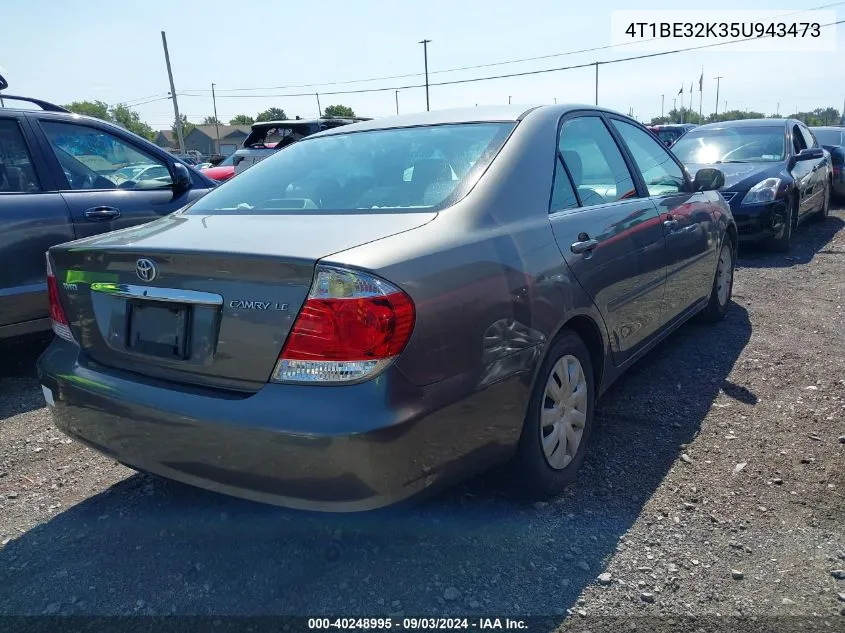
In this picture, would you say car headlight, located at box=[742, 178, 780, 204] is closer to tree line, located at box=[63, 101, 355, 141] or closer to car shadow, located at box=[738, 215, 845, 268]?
car shadow, located at box=[738, 215, 845, 268]

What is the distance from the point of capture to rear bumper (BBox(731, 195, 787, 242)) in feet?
24.7

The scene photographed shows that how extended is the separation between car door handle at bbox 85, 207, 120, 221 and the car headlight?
6.43 m

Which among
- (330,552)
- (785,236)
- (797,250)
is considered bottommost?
(797,250)

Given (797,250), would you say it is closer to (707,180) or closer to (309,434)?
(707,180)

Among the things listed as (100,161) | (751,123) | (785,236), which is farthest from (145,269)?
(751,123)

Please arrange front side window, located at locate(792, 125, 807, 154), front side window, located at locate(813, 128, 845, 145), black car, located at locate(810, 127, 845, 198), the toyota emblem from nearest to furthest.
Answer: the toyota emblem < front side window, located at locate(792, 125, 807, 154) < black car, located at locate(810, 127, 845, 198) < front side window, located at locate(813, 128, 845, 145)

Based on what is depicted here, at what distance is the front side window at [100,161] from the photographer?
179 inches

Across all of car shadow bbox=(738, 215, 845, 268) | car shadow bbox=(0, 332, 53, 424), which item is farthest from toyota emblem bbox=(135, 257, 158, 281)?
car shadow bbox=(738, 215, 845, 268)

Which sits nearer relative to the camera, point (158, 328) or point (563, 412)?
point (158, 328)

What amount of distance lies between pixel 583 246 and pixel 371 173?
0.94 m

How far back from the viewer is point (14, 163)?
14.1ft

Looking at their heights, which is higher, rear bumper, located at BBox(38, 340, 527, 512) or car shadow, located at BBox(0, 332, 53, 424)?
rear bumper, located at BBox(38, 340, 527, 512)

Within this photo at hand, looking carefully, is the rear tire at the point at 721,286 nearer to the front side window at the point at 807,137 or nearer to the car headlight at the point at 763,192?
the car headlight at the point at 763,192

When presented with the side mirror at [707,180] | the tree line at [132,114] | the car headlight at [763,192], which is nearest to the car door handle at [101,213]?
the side mirror at [707,180]
